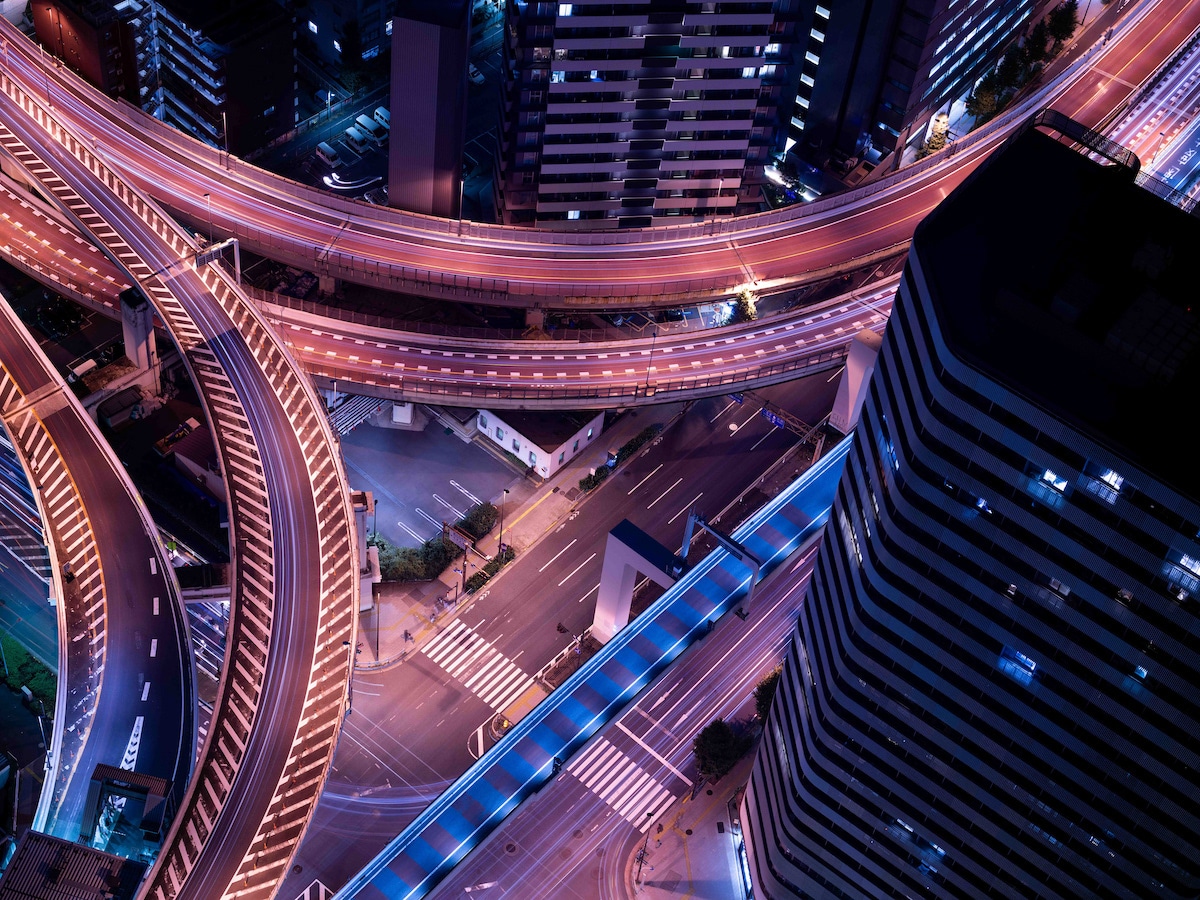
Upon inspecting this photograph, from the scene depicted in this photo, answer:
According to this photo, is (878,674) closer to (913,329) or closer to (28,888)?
(913,329)

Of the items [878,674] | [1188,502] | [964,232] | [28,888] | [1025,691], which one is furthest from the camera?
[28,888]

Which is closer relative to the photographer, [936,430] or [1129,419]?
[1129,419]

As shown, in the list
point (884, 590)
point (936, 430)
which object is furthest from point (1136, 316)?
point (884, 590)

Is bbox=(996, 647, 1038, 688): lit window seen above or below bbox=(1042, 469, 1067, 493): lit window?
below

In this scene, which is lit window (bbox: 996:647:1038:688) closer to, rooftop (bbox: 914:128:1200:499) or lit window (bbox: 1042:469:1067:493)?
lit window (bbox: 1042:469:1067:493)

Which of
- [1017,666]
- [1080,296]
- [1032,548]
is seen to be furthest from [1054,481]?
[1017,666]

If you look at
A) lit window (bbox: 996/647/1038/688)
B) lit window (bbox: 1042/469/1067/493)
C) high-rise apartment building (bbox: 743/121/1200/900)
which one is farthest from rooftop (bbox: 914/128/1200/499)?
lit window (bbox: 996/647/1038/688)

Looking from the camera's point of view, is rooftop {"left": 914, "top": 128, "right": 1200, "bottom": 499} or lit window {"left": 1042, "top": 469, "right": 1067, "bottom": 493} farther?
lit window {"left": 1042, "top": 469, "right": 1067, "bottom": 493}
